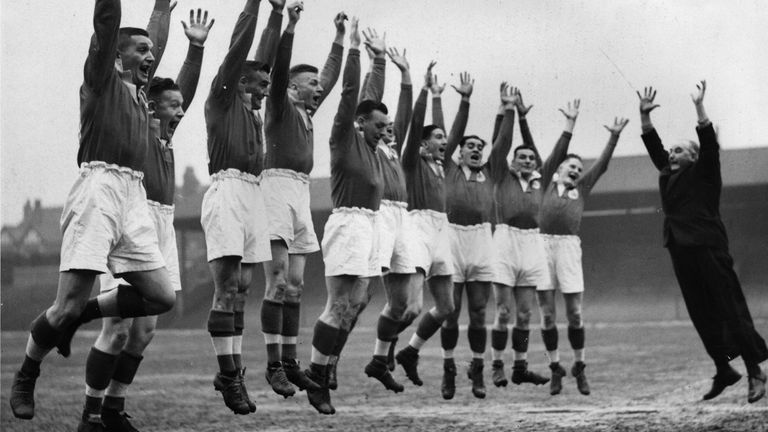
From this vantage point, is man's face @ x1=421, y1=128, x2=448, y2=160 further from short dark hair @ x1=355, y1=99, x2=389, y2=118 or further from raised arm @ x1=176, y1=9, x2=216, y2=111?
raised arm @ x1=176, y1=9, x2=216, y2=111

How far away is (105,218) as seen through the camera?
6.17 metres

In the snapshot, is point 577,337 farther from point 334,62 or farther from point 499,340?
point 334,62

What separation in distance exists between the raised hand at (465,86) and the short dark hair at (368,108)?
1.34m

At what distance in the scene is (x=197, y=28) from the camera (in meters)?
7.29

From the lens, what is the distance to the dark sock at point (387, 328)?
9.56 meters

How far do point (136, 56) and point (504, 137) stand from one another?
4.89 meters

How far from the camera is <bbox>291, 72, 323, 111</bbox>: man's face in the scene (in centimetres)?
827

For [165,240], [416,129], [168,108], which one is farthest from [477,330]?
[168,108]

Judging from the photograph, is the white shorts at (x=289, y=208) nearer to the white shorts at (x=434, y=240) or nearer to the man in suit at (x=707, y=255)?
the white shorts at (x=434, y=240)

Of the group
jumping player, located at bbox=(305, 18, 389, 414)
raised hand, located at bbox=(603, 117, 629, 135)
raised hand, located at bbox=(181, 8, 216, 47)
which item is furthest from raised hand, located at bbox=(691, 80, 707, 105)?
raised hand, located at bbox=(181, 8, 216, 47)

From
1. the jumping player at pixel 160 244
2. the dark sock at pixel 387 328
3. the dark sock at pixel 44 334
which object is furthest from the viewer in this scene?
the dark sock at pixel 387 328

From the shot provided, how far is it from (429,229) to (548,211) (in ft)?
7.27

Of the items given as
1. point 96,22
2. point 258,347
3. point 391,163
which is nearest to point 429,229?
point 391,163

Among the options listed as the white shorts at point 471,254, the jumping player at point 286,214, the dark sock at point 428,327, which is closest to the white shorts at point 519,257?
the white shorts at point 471,254
